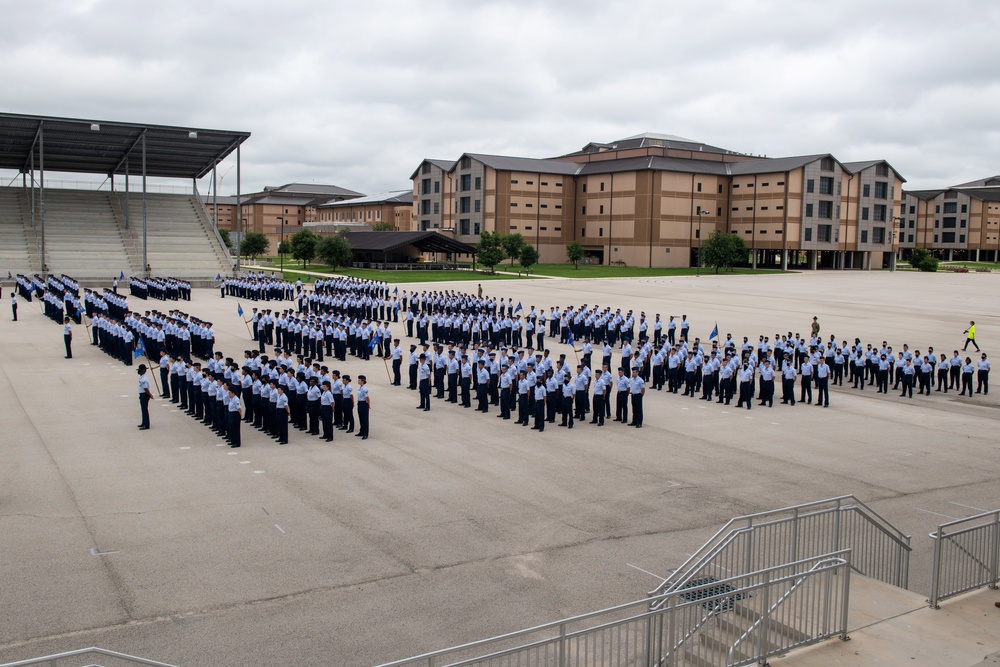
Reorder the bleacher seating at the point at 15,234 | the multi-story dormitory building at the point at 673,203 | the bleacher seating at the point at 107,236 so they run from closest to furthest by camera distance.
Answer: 1. the bleacher seating at the point at 15,234
2. the bleacher seating at the point at 107,236
3. the multi-story dormitory building at the point at 673,203

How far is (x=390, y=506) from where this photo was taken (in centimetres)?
1135

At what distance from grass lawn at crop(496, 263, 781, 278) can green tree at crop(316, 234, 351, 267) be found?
13836 mm

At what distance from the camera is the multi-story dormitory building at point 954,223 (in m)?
116

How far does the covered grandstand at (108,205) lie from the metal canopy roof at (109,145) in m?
0.07

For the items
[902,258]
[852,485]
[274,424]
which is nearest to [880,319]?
[852,485]

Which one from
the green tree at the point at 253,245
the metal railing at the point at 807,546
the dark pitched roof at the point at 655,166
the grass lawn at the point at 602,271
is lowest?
the metal railing at the point at 807,546

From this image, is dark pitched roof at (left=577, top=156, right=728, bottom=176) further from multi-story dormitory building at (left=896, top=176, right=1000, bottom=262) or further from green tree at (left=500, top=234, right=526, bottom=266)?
multi-story dormitory building at (left=896, top=176, right=1000, bottom=262)

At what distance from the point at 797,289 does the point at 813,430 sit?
154ft

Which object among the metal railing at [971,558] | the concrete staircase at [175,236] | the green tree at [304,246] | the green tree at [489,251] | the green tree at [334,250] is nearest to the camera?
the metal railing at [971,558]

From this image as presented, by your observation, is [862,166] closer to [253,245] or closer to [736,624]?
[253,245]

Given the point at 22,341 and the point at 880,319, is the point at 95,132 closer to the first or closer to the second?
the point at 22,341

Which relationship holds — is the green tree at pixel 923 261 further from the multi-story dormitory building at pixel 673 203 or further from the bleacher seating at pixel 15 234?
the bleacher seating at pixel 15 234

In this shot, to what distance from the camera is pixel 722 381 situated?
19641mm

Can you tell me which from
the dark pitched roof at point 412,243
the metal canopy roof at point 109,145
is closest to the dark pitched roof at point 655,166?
the dark pitched roof at point 412,243
